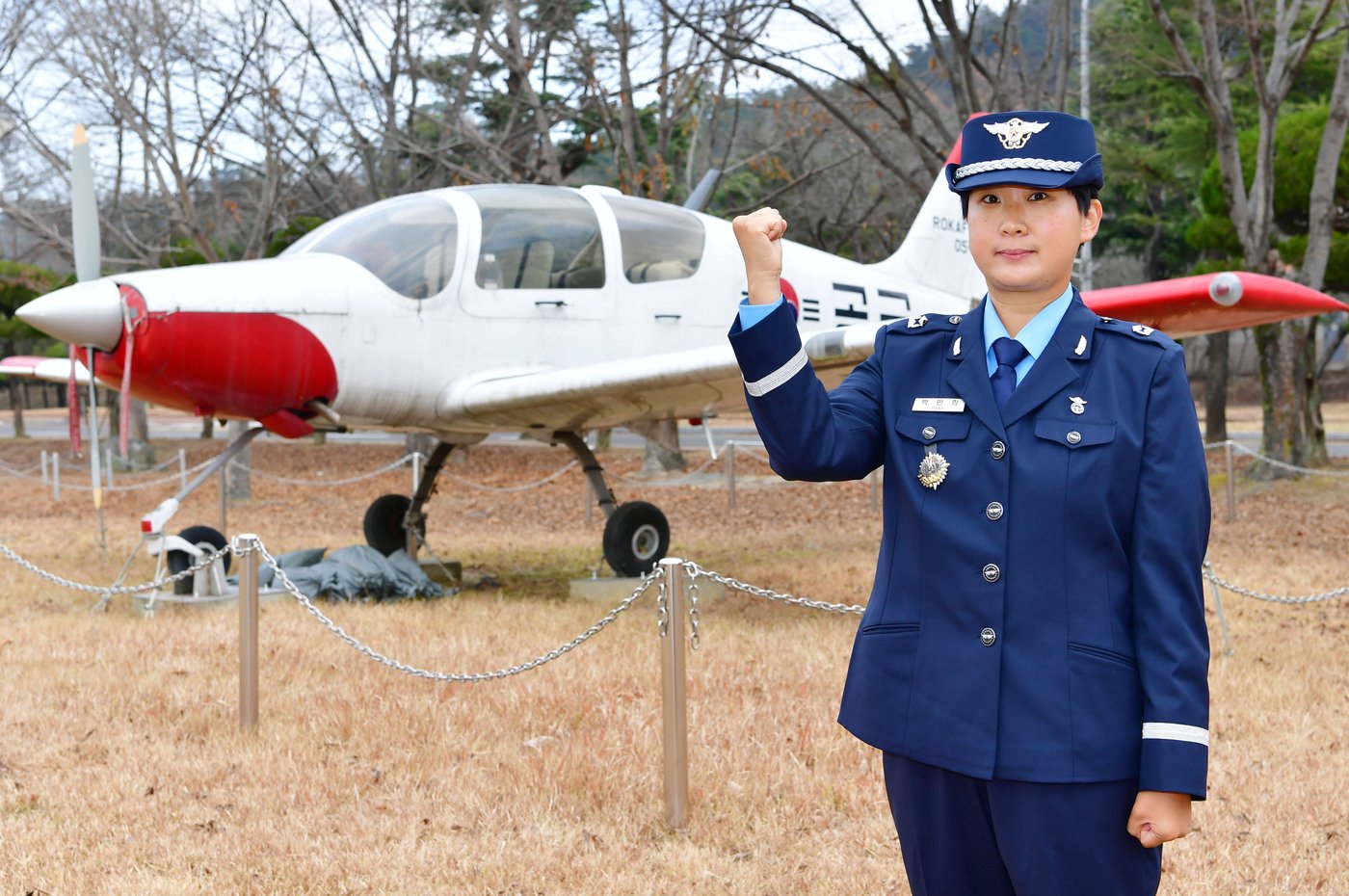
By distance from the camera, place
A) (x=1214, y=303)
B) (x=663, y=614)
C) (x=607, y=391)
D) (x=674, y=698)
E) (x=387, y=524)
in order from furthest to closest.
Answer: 1. (x=387, y=524)
2. (x=607, y=391)
3. (x=1214, y=303)
4. (x=663, y=614)
5. (x=674, y=698)

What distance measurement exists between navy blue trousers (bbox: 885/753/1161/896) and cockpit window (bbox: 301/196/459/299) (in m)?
6.17

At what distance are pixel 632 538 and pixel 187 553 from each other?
2.93 meters

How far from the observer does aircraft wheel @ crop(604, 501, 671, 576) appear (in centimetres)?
872

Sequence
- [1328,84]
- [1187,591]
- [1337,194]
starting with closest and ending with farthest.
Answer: [1187,591]
[1337,194]
[1328,84]

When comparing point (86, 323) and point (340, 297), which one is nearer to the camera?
point (86, 323)

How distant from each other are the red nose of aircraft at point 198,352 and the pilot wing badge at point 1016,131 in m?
6.02

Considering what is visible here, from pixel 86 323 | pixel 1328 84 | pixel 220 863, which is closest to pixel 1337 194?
pixel 1328 84

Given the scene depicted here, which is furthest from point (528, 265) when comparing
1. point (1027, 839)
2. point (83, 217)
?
point (1027, 839)

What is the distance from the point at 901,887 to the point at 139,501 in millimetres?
14558

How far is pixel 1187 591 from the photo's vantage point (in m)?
1.91

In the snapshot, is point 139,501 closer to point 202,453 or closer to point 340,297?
point 202,453

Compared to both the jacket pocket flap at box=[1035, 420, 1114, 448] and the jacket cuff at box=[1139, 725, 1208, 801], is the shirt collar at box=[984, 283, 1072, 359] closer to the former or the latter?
the jacket pocket flap at box=[1035, 420, 1114, 448]

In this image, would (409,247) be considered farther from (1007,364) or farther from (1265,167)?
(1265,167)

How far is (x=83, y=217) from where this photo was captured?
7.77m
